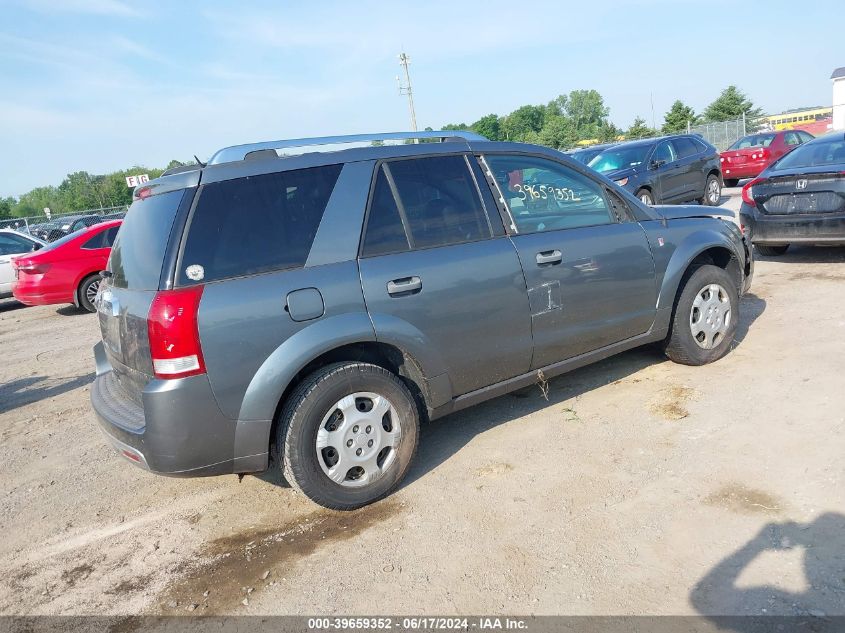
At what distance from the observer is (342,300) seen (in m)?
3.37

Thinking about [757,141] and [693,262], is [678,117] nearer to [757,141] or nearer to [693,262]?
[757,141]

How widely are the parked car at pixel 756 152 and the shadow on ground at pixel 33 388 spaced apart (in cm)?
1785

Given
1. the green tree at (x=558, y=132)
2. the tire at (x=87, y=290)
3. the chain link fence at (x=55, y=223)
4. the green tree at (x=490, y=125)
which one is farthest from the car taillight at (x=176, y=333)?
the green tree at (x=490, y=125)

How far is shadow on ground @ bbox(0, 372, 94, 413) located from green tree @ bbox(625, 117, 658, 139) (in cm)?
4525

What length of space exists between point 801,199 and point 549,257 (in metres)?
5.18

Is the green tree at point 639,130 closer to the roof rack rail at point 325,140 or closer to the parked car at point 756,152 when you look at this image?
the parked car at point 756,152

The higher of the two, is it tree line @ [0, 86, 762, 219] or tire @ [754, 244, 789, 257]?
tree line @ [0, 86, 762, 219]

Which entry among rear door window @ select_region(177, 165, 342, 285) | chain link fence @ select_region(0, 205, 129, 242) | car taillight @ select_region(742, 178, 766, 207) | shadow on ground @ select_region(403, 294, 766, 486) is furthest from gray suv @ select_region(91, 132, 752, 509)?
chain link fence @ select_region(0, 205, 129, 242)

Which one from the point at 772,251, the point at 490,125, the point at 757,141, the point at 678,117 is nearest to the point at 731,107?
the point at 678,117

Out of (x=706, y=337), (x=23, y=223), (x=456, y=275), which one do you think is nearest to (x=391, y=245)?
(x=456, y=275)

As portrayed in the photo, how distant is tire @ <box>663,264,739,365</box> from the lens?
191 inches

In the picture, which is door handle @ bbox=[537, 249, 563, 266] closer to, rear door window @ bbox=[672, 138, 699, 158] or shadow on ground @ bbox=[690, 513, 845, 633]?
shadow on ground @ bbox=[690, 513, 845, 633]

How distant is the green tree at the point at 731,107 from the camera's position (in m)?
53.6

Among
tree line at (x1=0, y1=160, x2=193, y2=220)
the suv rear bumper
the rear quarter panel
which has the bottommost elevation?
the suv rear bumper
